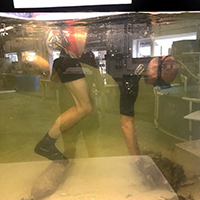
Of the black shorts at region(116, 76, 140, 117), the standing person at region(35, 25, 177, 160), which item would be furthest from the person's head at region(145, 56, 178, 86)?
the black shorts at region(116, 76, 140, 117)

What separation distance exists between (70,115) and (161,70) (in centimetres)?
66

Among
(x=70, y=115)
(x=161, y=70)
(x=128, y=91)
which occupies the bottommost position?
(x=70, y=115)

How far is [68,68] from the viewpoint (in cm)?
103

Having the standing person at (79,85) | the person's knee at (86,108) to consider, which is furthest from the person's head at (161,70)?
the person's knee at (86,108)

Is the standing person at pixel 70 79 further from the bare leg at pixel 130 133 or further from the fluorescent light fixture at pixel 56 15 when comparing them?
the bare leg at pixel 130 133

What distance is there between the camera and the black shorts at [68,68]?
3.35 feet

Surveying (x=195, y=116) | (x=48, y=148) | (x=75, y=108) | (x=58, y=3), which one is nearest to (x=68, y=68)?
(x=75, y=108)

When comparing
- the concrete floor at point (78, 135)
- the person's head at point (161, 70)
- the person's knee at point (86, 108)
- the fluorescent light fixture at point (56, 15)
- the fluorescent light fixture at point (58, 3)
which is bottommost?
the concrete floor at point (78, 135)

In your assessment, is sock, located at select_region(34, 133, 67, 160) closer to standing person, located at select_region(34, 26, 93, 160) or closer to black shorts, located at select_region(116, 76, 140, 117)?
standing person, located at select_region(34, 26, 93, 160)

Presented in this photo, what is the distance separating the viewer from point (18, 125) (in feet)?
5.60

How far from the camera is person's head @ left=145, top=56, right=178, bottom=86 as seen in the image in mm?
1129

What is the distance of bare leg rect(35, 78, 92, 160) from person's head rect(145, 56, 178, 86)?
17.0 inches

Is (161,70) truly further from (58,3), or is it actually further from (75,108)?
(58,3)

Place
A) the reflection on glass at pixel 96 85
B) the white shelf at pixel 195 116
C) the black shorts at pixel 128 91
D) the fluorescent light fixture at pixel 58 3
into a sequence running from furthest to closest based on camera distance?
the white shelf at pixel 195 116
the black shorts at pixel 128 91
the reflection on glass at pixel 96 85
the fluorescent light fixture at pixel 58 3
